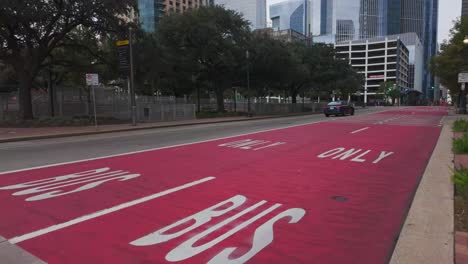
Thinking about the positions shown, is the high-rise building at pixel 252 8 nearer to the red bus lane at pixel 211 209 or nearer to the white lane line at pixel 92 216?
the red bus lane at pixel 211 209

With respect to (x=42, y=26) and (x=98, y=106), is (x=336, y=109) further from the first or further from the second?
(x=42, y=26)

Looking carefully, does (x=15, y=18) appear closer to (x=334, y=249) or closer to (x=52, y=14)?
(x=52, y=14)

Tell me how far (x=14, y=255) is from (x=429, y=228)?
4734mm

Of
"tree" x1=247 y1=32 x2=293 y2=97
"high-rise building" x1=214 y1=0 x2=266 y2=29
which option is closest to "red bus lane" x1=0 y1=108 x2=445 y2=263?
"tree" x1=247 y1=32 x2=293 y2=97

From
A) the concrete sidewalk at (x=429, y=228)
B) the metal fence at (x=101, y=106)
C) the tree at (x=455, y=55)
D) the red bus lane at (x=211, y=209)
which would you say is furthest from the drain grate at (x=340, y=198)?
the tree at (x=455, y=55)

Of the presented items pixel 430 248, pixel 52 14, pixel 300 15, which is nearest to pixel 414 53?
pixel 300 15

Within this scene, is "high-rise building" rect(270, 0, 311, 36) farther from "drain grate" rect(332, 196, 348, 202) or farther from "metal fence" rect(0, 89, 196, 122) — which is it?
"drain grate" rect(332, 196, 348, 202)

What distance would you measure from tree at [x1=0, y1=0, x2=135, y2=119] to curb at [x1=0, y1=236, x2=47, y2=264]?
67.3 feet

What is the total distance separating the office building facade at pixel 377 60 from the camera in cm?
14575

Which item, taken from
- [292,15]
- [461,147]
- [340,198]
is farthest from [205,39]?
[292,15]

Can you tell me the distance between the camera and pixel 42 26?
24453 mm

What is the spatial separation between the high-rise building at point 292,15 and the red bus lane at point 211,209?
187 meters

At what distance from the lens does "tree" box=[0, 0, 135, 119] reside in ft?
74.2

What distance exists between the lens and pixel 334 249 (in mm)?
4230
